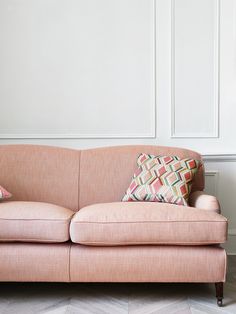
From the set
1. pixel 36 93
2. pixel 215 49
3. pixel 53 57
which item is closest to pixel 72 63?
pixel 53 57

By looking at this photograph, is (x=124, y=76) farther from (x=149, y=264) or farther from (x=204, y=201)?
(x=149, y=264)

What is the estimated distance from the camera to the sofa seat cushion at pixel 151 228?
2.17 m

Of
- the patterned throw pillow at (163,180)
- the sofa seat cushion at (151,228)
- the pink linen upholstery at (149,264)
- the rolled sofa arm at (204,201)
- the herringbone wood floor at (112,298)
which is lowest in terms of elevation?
the herringbone wood floor at (112,298)

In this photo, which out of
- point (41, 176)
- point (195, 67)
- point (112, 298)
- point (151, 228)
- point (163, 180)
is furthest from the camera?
point (195, 67)

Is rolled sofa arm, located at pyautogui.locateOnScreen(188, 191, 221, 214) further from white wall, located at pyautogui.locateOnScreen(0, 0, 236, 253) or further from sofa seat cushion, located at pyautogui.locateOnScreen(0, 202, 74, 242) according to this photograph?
sofa seat cushion, located at pyautogui.locateOnScreen(0, 202, 74, 242)

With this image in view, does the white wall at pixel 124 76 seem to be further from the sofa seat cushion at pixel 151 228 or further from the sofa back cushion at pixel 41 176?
the sofa seat cushion at pixel 151 228

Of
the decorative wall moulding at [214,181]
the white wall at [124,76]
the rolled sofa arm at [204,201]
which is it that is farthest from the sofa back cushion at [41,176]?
the decorative wall moulding at [214,181]

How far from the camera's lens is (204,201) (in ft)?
7.93

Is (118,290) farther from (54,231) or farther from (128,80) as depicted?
(128,80)

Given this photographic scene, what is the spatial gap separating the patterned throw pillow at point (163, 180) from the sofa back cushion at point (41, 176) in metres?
0.41

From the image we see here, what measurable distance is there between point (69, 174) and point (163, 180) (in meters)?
0.66

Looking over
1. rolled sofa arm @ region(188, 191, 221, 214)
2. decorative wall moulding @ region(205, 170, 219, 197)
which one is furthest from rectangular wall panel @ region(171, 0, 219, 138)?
rolled sofa arm @ region(188, 191, 221, 214)

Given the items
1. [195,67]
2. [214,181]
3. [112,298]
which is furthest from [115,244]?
[195,67]

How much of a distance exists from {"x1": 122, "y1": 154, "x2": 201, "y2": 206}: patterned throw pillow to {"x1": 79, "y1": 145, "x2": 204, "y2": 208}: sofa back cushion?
126mm
